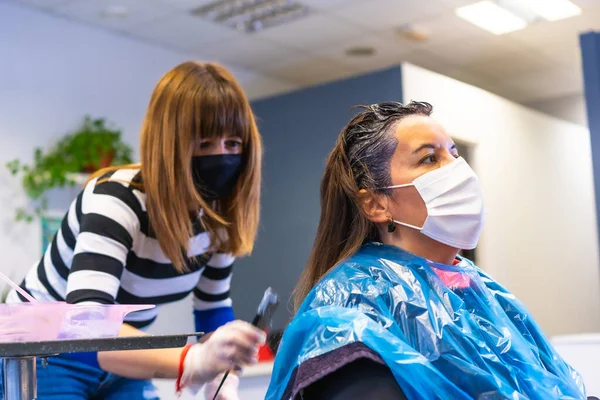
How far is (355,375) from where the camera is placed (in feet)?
3.58

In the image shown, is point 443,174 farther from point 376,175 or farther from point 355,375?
point 355,375

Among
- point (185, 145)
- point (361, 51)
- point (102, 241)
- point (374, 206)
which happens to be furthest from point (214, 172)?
point (361, 51)

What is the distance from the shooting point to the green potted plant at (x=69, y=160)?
165 inches

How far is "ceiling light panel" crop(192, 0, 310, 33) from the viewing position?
177 inches

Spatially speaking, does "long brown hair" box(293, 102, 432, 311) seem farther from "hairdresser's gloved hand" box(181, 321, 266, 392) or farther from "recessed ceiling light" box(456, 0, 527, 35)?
"recessed ceiling light" box(456, 0, 527, 35)

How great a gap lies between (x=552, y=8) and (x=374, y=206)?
364cm

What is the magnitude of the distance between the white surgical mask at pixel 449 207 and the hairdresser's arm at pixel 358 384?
0.41 metres

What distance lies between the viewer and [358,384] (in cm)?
108

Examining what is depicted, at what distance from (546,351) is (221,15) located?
3589 mm

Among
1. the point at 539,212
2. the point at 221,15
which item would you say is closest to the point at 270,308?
the point at 221,15

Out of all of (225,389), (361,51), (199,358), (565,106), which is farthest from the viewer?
(565,106)

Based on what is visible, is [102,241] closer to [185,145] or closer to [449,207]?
[185,145]

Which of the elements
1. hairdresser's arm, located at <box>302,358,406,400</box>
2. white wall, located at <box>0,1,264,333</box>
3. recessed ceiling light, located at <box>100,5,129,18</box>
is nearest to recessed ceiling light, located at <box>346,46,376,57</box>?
white wall, located at <box>0,1,264,333</box>

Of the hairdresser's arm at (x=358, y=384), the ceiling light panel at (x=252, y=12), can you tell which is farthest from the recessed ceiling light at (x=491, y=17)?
the hairdresser's arm at (x=358, y=384)
